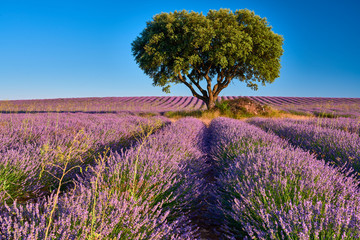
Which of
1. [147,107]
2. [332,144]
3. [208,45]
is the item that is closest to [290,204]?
[332,144]

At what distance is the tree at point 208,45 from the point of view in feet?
44.3

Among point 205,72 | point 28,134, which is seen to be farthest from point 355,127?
point 205,72

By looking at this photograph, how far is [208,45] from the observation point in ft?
43.7

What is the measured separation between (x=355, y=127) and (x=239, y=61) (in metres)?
9.99

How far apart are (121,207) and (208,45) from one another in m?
12.9

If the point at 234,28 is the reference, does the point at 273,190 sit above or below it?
below

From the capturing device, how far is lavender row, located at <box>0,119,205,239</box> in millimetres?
1418

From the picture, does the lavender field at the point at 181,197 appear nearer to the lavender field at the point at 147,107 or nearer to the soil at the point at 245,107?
the soil at the point at 245,107

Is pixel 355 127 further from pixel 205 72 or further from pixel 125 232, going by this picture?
pixel 205 72

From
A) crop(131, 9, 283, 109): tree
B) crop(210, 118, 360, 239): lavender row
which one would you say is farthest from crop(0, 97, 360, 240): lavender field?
crop(131, 9, 283, 109): tree

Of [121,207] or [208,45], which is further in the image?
[208,45]

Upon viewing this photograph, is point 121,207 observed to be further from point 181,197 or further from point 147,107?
point 147,107

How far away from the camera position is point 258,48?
14859 mm

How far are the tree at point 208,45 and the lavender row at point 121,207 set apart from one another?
1089 centimetres
